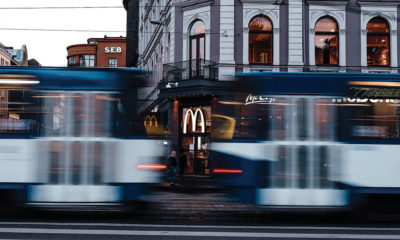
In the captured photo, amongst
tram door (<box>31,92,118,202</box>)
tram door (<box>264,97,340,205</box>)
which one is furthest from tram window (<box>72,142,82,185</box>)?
tram door (<box>264,97,340,205</box>)

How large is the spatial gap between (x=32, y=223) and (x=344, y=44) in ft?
63.7

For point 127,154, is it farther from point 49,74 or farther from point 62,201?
point 49,74

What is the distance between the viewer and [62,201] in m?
10.5

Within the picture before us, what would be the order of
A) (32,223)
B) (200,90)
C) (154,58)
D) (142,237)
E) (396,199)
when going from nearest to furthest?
1. (142,237)
2. (32,223)
3. (396,199)
4. (200,90)
5. (154,58)

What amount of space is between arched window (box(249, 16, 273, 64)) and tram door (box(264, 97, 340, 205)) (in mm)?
14471

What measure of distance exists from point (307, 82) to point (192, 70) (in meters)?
13.9

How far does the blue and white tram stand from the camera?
10.6 metres

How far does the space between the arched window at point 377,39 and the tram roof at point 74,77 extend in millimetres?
17834

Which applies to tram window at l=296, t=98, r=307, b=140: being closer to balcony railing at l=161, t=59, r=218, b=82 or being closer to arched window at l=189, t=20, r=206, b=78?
balcony railing at l=161, t=59, r=218, b=82

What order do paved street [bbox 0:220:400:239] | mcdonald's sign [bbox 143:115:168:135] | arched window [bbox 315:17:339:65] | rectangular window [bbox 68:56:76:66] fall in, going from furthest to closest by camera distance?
rectangular window [bbox 68:56:76:66], arched window [bbox 315:17:339:65], mcdonald's sign [bbox 143:115:168:135], paved street [bbox 0:220:400:239]

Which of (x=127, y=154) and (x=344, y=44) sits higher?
(x=344, y=44)

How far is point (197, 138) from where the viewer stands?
2583 cm

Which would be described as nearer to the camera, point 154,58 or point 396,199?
point 396,199

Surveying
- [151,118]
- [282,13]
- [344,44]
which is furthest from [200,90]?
[151,118]
